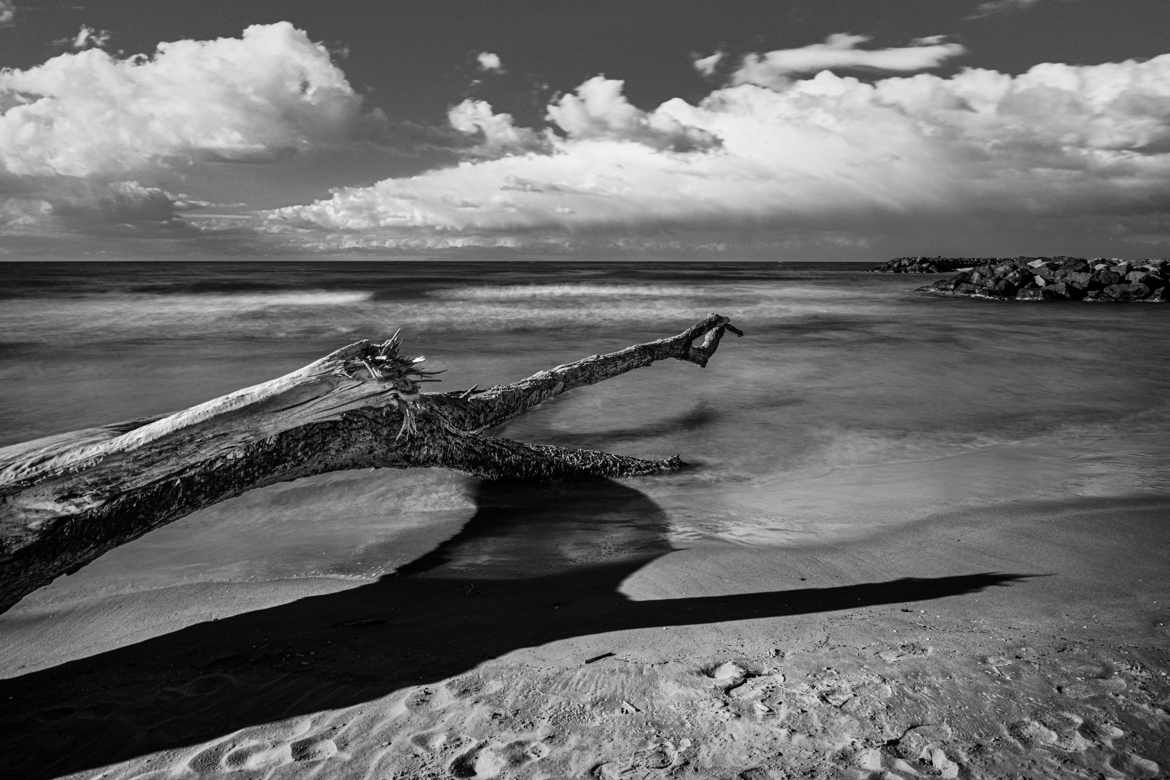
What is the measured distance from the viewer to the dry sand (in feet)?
8.71

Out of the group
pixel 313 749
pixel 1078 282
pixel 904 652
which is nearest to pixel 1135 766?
pixel 904 652

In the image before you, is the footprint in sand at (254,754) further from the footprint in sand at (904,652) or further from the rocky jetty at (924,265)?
the rocky jetty at (924,265)

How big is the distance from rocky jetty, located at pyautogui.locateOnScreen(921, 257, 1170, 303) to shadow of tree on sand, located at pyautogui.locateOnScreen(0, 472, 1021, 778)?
38.5 meters

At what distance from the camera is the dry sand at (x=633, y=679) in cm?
265

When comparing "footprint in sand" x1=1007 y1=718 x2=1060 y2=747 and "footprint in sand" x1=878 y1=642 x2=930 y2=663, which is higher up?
"footprint in sand" x1=1007 y1=718 x2=1060 y2=747

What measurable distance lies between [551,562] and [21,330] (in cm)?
2628

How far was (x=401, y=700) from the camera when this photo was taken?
3084 mm

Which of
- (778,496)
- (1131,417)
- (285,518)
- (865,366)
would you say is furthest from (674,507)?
(865,366)

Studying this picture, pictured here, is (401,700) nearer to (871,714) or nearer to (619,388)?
(871,714)

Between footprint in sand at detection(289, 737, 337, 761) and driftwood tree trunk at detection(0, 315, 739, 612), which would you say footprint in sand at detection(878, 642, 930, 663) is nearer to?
footprint in sand at detection(289, 737, 337, 761)

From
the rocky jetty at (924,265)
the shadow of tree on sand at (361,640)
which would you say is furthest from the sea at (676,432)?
the rocky jetty at (924,265)

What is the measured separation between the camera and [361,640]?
3.69 meters

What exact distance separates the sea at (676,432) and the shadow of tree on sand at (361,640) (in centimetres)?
13

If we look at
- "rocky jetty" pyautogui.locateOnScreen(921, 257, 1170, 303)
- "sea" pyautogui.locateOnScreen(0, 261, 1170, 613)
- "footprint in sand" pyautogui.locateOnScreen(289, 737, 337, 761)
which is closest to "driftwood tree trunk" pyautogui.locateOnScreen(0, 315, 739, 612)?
"sea" pyautogui.locateOnScreen(0, 261, 1170, 613)
